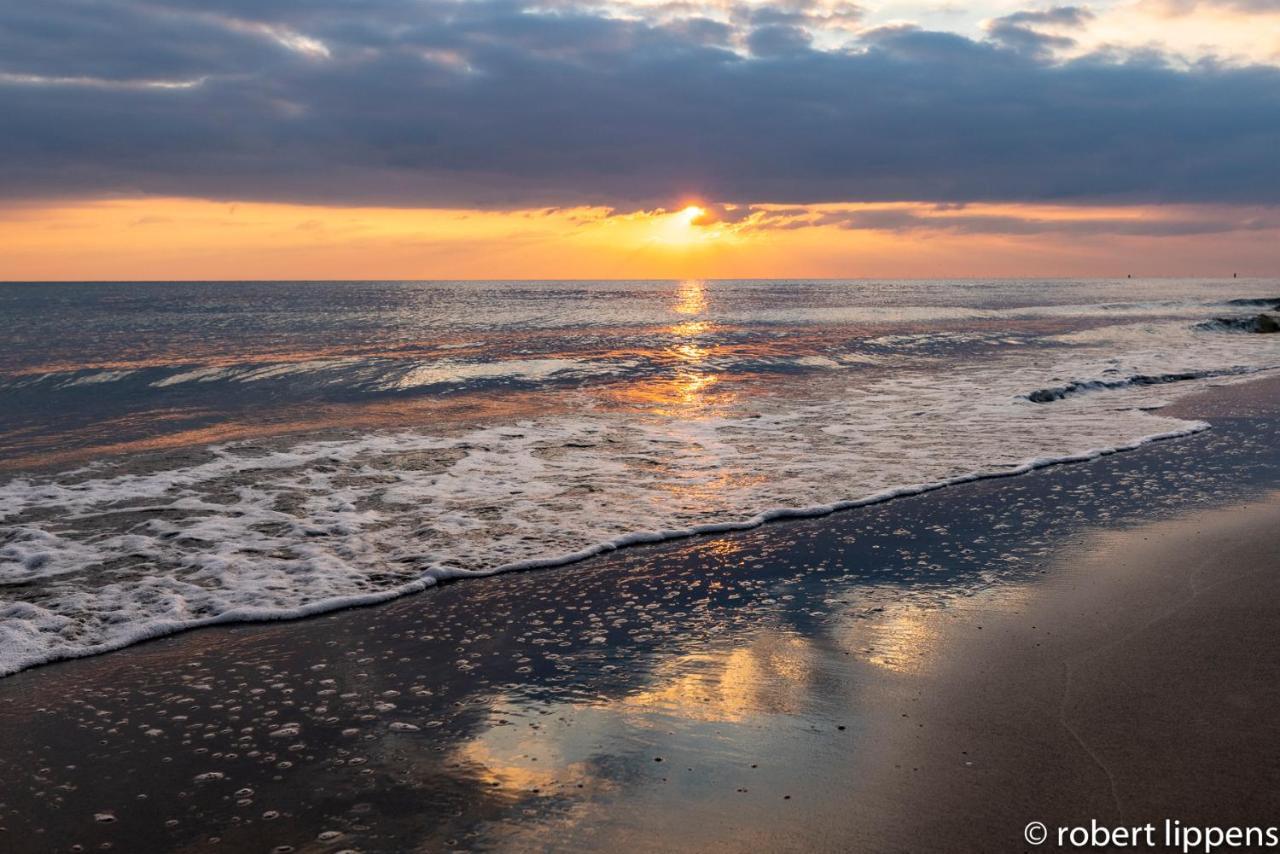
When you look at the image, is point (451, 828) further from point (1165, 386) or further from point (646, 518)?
point (1165, 386)

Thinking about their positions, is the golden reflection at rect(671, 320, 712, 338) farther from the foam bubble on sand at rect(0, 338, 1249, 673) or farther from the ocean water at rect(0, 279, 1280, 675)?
the foam bubble on sand at rect(0, 338, 1249, 673)

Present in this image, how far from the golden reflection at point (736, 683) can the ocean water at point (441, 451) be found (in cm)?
279

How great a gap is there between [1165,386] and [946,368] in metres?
7.21

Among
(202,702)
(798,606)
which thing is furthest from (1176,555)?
(202,702)

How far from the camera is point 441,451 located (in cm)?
1447

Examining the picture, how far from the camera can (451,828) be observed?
408 cm

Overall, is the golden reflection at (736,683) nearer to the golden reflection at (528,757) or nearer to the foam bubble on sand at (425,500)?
the golden reflection at (528,757)

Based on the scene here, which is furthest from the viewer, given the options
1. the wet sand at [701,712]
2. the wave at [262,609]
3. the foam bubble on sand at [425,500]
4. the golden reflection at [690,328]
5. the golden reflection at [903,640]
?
A: the golden reflection at [690,328]

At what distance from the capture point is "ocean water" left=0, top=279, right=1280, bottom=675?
27.2 ft

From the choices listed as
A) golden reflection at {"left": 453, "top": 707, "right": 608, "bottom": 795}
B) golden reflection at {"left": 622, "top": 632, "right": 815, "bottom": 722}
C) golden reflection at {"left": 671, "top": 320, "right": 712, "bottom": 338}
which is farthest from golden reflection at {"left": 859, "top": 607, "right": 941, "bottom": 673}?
golden reflection at {"left": 671, "top": 320, "right": 712, "bottom": 338}

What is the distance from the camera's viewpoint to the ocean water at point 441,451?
8.28 meters

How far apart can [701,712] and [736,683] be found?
45cm

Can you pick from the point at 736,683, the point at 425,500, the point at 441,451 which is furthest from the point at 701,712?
the point at 441,451

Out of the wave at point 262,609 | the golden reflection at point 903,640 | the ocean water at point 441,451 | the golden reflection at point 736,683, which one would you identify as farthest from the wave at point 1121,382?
the golden reflection at point 736,683
